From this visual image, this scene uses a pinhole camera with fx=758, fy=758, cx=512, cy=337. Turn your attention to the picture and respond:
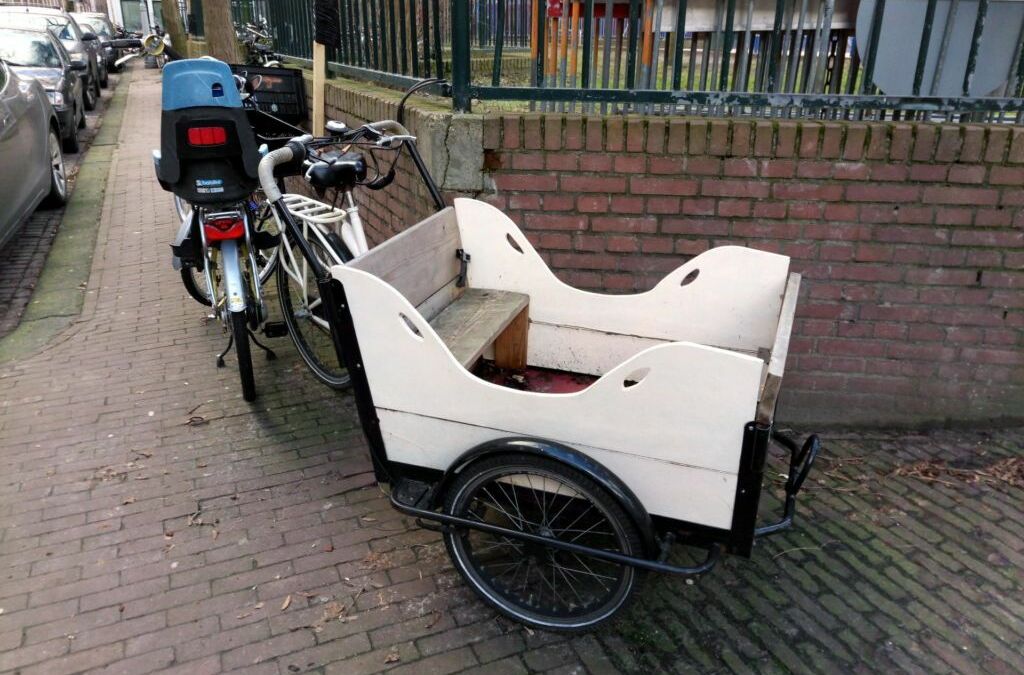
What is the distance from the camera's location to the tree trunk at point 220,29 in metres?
7.43

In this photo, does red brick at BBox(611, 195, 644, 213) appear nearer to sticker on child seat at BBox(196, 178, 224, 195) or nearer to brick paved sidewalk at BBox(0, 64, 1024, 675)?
brick paved sidewalk at BBox(0, 64, 1024, 675)

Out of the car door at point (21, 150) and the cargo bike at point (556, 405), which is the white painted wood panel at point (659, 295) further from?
the car door at point (21, 150)

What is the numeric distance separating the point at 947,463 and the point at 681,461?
83.1 inches

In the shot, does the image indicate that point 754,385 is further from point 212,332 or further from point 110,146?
point 110,146

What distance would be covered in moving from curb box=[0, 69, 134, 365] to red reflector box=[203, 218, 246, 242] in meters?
1.81

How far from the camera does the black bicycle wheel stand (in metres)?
4.27

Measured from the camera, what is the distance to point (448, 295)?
10.8ft

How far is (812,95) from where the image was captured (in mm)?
3529

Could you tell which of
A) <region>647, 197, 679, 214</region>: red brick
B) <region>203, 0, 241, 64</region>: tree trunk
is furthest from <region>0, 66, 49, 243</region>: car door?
<region>647, 197, 679, 214</region>: red brick

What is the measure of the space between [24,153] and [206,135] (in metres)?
4.14

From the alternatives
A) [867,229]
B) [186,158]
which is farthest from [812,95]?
[186,158]

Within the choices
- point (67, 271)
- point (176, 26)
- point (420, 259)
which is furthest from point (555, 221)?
point (176, 26)

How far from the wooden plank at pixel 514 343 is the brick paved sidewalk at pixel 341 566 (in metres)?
0.83

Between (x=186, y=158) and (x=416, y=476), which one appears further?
(x=186, y=158)
